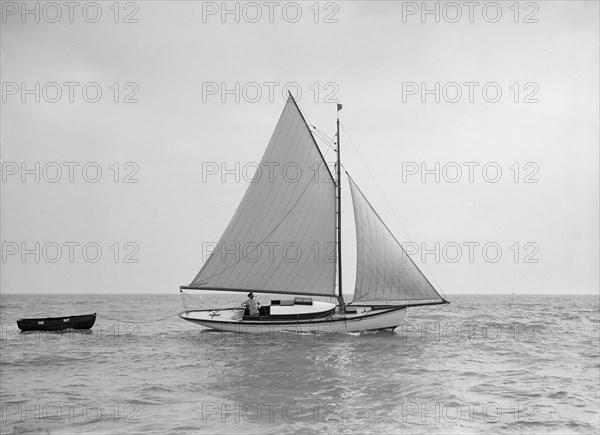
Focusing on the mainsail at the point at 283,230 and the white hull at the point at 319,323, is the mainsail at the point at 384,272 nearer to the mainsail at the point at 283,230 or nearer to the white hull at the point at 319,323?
the white hull at the point at 319,323

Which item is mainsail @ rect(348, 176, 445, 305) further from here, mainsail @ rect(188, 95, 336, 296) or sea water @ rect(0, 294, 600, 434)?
sea water @ rect(0, 294, 600, 434)

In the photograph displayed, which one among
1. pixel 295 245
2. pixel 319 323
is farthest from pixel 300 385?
pixel 295 245

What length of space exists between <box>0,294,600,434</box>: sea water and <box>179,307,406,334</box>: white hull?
503 mm

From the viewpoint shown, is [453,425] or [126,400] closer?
[453,425]

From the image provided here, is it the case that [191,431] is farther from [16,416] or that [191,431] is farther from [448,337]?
[448,337]

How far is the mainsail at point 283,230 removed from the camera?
3095 centimetres

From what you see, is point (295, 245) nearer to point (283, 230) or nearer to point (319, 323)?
point (283, 230)

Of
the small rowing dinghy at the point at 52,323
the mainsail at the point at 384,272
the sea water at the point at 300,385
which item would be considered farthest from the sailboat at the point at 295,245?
the small rowing dinghy at the point at 52,323

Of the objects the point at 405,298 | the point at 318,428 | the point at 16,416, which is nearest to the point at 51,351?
the point at 16,416

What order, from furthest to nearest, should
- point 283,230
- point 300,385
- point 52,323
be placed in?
point 52,323 → point 283,230 → point 300,385

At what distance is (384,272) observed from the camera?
30.1 m

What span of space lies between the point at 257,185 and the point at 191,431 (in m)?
19.5

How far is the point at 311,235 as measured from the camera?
103 feet

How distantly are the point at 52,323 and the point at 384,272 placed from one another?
22071 millimetres
